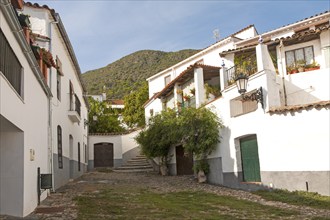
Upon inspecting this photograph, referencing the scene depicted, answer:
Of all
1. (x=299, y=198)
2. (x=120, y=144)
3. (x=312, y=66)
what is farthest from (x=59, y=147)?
(x=120, y=144)

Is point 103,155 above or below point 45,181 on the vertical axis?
above

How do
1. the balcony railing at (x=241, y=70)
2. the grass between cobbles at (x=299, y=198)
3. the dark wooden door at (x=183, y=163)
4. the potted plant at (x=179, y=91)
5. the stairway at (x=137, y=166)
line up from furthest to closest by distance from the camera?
the stairway at (x=137, y=166)
the potted plant at (x=179, y=91)
the dark wooden door at (x=183, y=163)
the balcony railing at (x=241, y=70)
the grass between cobbles at (x=299, y=198)

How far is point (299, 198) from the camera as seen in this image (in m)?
11.8

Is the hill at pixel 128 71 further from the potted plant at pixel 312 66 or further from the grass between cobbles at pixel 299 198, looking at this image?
the grass between cobbles at pixel 299 198

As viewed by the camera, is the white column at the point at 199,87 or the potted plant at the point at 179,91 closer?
the white column at the point at 199,87

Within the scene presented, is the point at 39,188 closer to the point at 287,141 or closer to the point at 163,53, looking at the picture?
the point at 287,141

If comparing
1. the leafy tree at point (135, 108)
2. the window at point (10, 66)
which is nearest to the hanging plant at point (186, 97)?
the window at point (10, 66)

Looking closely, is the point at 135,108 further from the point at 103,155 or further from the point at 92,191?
the point at 92,191

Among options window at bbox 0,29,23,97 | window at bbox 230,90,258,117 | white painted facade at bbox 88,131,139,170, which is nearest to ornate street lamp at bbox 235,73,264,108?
window at bbox 230,90,258,117

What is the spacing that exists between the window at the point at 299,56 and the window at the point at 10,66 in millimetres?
12857

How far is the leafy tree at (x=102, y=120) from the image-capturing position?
32.0 meters

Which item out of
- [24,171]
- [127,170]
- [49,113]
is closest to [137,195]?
[49,113]

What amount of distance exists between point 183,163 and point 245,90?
28.8 feet

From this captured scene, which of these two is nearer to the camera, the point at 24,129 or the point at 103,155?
the point at 24,129
